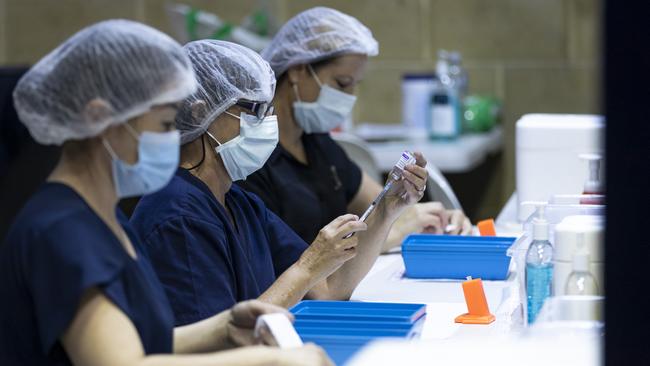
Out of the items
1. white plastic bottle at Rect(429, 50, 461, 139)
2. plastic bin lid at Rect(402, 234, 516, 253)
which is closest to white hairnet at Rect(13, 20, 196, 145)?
plastic bin lid at Rect(402, 234, 516, 253)

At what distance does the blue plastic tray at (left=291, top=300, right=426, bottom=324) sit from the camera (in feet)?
5.60

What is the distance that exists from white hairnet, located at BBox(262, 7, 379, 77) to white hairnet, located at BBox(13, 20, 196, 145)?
1325 millimetres

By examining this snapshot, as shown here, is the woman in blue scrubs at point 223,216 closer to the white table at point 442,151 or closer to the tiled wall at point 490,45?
the white table at point 442,151

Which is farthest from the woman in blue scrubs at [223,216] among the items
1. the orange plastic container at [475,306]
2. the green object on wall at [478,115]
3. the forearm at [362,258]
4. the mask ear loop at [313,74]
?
the green object on wall at [478,115]

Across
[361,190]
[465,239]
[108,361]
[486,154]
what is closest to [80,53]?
[108,361]

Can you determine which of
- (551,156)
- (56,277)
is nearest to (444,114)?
(551,156)

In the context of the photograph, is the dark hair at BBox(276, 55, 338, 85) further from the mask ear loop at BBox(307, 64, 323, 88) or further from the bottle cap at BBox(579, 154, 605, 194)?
the bottle cap at BBox(579, 154, 605, 194)

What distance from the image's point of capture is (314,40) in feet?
9.27

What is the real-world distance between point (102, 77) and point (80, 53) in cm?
4

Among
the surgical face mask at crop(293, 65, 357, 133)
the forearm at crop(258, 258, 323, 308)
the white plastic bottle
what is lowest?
the white plastic bottle

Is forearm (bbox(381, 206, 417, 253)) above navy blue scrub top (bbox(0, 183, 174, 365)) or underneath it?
underneath

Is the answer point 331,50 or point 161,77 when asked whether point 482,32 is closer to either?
point 331,50

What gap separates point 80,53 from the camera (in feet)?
4.79

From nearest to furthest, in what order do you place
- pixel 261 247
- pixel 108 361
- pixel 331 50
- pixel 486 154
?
pixel 108 361 < pixel 261 247 < pixel 331 50 < pixel 486 154
